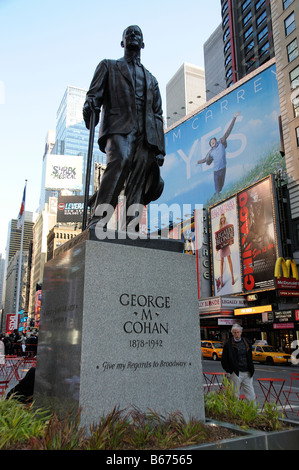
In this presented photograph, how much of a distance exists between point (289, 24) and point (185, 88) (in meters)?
111

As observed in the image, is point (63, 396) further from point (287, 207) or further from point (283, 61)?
point (283, 61)

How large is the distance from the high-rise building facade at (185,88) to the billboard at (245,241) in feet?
339

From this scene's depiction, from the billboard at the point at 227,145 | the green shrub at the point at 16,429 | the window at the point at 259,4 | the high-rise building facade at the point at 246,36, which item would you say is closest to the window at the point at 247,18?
the high-rise building facade at the point at 246,36

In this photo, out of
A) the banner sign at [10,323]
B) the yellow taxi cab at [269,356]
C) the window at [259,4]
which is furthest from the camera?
the window at [259,4]

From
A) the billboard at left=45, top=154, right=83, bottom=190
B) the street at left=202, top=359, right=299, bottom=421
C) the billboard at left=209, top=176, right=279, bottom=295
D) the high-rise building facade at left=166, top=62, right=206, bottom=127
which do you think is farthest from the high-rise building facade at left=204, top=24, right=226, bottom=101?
the street at left=202, top=359, right=299, bottom=421

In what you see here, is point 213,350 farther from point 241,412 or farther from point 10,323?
point 241,412

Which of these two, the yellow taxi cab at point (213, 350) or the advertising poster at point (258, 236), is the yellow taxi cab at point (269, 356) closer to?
the yellow taxi cab at point (213, 350)

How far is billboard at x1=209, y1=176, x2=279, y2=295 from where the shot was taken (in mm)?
38844

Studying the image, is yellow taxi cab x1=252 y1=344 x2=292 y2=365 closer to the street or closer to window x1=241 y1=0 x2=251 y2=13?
the street

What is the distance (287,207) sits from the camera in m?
39.1

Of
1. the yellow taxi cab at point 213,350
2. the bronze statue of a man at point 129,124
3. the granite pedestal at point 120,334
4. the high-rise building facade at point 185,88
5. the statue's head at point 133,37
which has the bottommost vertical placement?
the yellow taxi cab at point 213,350

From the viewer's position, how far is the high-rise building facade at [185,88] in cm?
14388

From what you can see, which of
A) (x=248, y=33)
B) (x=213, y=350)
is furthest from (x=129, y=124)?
(x=248, y=33)

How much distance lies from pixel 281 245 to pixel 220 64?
9155cm
